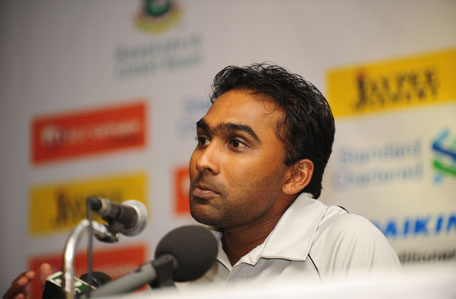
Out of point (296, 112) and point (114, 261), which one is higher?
point (296, 112)

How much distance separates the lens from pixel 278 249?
6.15 ft

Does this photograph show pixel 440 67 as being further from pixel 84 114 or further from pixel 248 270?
pixel 84 114

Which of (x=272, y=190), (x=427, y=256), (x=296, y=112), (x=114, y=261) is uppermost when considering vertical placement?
(x=296, y=112)

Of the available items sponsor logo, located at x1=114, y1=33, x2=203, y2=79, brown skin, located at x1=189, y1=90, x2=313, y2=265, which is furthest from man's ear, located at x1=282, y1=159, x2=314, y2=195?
sponsor logo, located at x1=114, y1=33, x2=203, y2=79

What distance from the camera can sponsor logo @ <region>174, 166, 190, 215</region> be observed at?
10.4ft

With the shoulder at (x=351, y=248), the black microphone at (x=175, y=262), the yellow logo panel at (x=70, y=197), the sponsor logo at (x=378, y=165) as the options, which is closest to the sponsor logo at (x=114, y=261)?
the yellow logo panel at (x=70, y=197)

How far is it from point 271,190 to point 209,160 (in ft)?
0.73

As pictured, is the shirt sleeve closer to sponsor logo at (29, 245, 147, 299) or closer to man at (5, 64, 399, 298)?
man at (5, 64, 399, 298)

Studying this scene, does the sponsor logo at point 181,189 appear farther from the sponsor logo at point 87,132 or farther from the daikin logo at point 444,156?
the daikin logo at point 444,156

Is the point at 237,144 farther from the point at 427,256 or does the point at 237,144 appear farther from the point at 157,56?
the point at 157,56

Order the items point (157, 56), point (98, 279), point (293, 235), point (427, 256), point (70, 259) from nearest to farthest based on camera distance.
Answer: point (70, 259), point (98, 279), point (293, 235), point (427, 256), point (157, 56)

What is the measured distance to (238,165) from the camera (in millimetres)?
1958

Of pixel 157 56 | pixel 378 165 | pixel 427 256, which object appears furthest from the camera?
pixel 157 56

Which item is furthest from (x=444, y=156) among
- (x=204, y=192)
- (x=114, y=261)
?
(x=114, y=261)
